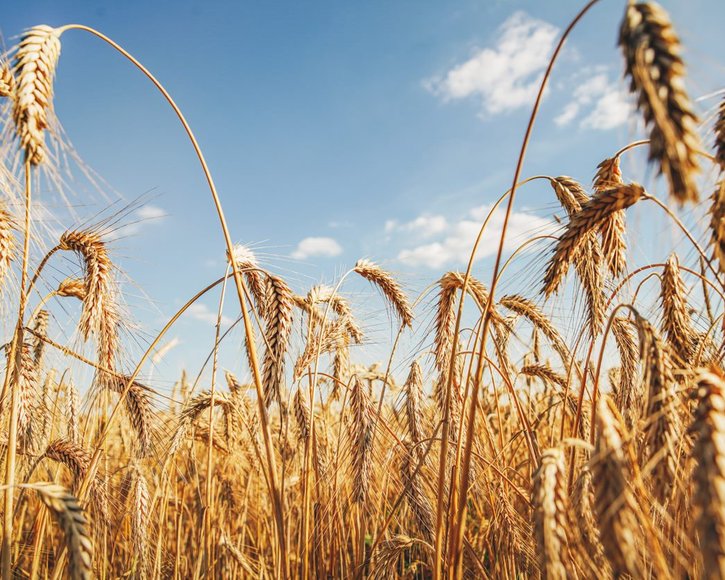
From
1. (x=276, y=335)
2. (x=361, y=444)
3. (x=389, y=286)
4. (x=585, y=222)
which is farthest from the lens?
(x=389, y=286)

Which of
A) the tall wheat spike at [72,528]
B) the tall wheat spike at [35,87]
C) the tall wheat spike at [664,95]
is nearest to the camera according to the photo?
the tall wheat spike at [664,95]

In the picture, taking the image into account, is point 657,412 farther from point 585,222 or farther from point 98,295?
point 98,295

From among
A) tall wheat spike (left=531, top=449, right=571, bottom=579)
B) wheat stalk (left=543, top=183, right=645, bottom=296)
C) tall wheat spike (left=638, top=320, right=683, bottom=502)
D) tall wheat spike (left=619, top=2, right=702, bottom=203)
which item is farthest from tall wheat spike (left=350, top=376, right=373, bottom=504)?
tall wheat spike (left=619, top=2, right=702, bottom=203)

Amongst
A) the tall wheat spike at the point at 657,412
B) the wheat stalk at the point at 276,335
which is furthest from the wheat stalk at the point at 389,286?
the tall wheat spike at the point at 657,412

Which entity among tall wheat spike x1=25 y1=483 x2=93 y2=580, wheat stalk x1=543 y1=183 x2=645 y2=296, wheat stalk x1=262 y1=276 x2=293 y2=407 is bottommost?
tall wheat spike x1=25 y1=483 x2=93 y2=580

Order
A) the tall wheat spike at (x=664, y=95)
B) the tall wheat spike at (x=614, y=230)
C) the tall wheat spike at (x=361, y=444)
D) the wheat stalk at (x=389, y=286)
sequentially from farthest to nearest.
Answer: the wheat stalk at (x=389, y=286), the tall wheat spike at (x=361, y=444), the tall wheat spike at (x=614, y=230), the tall wheat spike at (x=664, y=95)

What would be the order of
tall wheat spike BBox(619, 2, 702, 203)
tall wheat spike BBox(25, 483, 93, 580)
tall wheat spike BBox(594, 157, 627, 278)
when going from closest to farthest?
1. tall wheat spike BBox(619, 2, 702, 203)
2. tall wheat spike BBox(25, 483, 93, 580)
3. tall wheat spike BBox(594, 157, 627, 278)

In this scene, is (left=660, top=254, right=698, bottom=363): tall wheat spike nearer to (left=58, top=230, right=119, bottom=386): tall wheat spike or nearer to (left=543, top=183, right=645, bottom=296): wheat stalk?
(left=543, top=183, right=645, bottom=296): wheat stalk

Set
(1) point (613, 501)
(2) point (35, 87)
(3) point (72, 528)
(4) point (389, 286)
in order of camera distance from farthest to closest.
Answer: (4) point (389, 286) → (2) point (35, 87) → (3) point (72, 528) → (1) point (613, 501)

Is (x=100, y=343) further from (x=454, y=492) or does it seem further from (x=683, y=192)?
(x=683, y=192)

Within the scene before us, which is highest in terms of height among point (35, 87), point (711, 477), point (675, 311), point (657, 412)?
point (35, 87)

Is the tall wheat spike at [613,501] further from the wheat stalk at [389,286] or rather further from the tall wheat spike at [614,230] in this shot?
the wheat stalk at [389,286]

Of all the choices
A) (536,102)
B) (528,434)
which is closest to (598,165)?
(536,102)

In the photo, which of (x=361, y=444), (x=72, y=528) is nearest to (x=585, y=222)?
(x=361, y=444)
